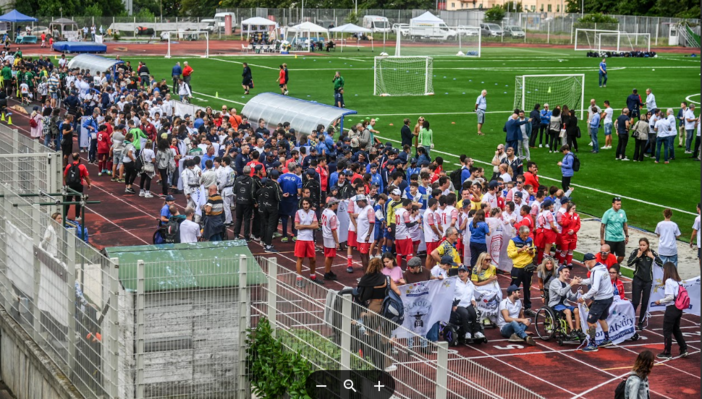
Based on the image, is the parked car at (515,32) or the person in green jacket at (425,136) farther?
the parked car at (515,32)

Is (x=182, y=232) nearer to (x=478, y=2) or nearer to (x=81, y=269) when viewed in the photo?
(x=81, y=269)

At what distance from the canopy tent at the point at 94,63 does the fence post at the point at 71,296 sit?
3436 centimetres

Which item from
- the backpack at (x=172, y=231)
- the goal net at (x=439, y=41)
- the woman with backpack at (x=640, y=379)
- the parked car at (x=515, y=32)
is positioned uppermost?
the parked car at (x=515, y=32)

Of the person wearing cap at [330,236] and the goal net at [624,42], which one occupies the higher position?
the goal net at [624,42]

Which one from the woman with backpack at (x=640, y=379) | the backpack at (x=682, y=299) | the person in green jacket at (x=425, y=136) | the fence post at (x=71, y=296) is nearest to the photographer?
the woman with backpack at (x=640, y=379)

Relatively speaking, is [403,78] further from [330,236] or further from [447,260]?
[447,260]

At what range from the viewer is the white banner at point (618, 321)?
50.8 ft

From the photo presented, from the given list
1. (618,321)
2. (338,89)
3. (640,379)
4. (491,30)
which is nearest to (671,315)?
(618,321)

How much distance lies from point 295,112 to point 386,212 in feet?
41.1

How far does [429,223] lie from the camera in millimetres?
18406

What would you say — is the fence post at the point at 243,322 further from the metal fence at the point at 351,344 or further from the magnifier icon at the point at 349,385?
the magnifier icon at the point at 349,385

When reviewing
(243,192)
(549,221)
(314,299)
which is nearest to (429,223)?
(549,221)

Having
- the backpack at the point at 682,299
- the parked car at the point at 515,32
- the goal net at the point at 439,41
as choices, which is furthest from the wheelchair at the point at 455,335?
the parked car at the point at 515,32

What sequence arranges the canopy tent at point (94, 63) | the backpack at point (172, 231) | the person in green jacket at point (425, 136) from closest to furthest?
the backpack at point (172, 231) → the person in green jacket at point (425, 136) → the canopy tent at point (94, 63)
